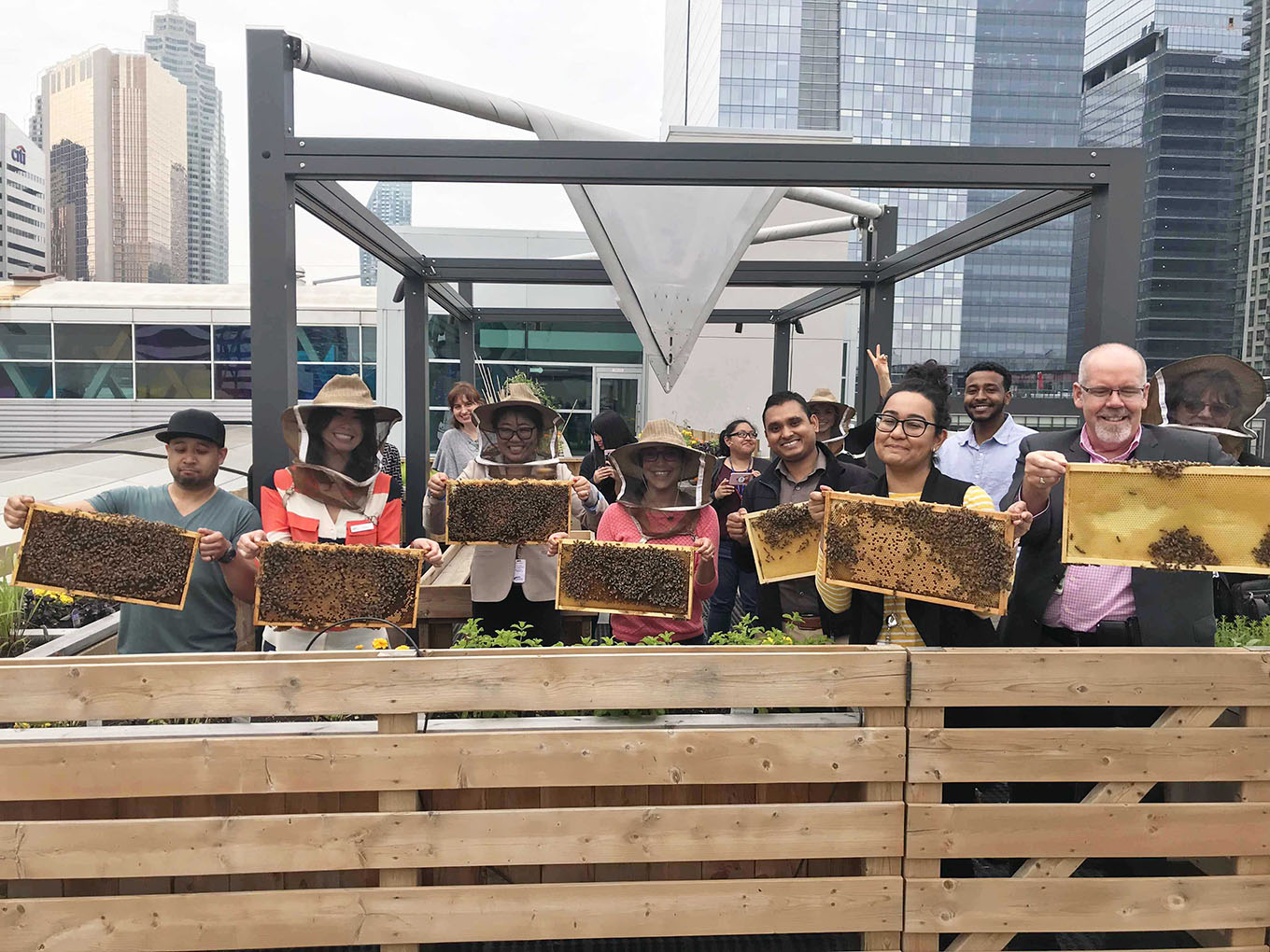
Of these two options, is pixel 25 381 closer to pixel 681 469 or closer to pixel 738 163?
pixel 681 469

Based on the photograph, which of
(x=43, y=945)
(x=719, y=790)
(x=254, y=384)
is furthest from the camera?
(x=254, y=384)

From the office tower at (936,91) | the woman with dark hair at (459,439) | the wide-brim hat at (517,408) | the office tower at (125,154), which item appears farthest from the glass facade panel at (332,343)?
the office tower at (936,91)

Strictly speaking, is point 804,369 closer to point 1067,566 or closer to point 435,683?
point 1067,566

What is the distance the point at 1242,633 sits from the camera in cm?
346

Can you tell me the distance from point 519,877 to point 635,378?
14.4 metres

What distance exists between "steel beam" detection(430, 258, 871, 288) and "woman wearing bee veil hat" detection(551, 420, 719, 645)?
331 centimetres

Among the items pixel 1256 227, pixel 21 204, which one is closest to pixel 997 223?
pixel 1256 227

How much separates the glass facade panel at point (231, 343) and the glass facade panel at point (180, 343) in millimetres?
270

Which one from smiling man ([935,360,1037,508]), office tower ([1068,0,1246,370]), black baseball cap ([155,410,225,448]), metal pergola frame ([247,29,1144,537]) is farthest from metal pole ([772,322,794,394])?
office tower ([1068,0,1246,370])

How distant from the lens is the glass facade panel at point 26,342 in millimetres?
25109

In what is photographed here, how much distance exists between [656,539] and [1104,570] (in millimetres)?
1791

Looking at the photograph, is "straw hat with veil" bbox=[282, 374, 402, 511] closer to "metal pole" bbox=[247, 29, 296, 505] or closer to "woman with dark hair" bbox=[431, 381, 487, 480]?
"metal pole" bbox=[247, 29, 296, 505]

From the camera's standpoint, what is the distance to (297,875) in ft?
8.36

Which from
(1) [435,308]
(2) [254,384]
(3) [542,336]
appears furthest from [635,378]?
(2) [254,384]
